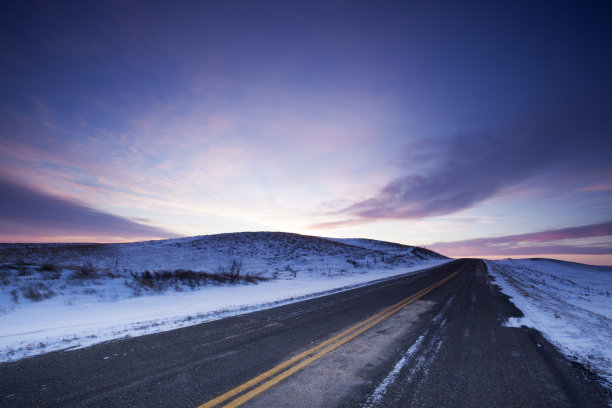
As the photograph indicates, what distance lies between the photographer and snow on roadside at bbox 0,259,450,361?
5.80 metres

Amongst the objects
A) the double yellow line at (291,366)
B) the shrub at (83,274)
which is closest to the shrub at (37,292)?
the shrub at (83,274)

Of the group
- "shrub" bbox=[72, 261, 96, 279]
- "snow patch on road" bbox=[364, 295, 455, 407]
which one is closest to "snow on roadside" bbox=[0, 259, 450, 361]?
"shrub" bbox=[72, 261, 96, 279]

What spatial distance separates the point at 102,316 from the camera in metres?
8.35

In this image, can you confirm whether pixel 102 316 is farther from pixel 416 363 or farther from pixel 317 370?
pixel 416 363

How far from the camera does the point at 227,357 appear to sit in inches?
197

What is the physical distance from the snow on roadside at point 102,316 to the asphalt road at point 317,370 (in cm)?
78

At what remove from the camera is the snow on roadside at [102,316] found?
19.0 ft

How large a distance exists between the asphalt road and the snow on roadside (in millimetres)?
780

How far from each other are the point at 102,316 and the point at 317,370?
299 inches

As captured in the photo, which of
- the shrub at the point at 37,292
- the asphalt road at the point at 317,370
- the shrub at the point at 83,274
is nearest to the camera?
the asphalt road at the point at 317,370

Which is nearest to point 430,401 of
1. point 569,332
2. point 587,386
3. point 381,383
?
point 381,383

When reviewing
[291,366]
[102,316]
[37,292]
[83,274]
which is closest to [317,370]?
[291,366]

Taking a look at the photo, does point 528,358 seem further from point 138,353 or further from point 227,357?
point 138,353

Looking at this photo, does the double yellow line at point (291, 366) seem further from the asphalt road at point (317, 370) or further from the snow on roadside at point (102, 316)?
the snow on roadside at point (102, 316)
